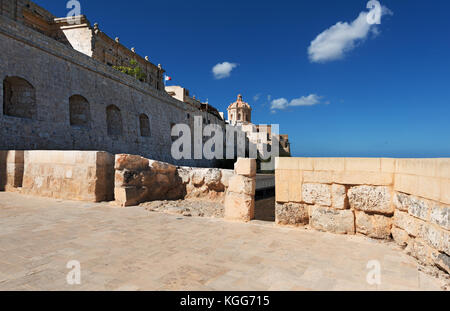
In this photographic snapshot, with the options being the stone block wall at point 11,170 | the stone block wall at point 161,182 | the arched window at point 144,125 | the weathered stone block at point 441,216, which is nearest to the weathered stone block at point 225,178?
the stone block wall at point 161,182

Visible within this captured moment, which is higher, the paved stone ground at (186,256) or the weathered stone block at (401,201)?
the weathered stone block at (401,201)

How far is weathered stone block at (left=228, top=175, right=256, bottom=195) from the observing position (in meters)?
4.64

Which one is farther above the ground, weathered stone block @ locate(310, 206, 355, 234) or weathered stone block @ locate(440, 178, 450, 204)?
weathered stone block @ locate(440, 178, 450, 204)

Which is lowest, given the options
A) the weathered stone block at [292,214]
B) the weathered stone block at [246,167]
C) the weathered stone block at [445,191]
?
the weathered stone block at [292,214]

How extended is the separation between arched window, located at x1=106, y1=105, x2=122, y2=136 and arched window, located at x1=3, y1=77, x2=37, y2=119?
4.88 metres

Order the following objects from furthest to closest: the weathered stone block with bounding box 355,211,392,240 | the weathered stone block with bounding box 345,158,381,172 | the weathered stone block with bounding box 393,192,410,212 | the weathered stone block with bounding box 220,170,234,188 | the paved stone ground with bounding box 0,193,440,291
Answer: the weathered stone block with bounding box 220,170,234,188
the weathered stone block with bounding box 345,158,381,172
the weathered stone block with bounding box 355,211,392,240
the weathered stone block with bounding box 393,192,410,212
the paved stone ground with bounding box 0,193,440,291

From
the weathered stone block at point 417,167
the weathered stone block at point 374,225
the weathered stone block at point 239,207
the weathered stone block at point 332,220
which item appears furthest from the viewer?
the weathered stone block at point 239,207

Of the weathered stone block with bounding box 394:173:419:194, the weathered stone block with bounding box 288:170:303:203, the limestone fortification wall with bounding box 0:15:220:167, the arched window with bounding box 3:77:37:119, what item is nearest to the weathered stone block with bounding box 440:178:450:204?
the weathered stone block with bounding box 394:173:419:194

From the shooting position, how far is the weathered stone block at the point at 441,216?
2553 mm

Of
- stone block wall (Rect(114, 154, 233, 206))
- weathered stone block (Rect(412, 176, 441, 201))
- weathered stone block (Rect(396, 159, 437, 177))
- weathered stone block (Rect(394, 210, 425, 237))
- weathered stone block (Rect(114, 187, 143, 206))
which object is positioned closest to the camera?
weathered stone block (Rect(412, 176, 441, 201))

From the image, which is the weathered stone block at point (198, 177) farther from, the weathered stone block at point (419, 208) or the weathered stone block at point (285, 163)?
the weathered stone block at point (419, 208)

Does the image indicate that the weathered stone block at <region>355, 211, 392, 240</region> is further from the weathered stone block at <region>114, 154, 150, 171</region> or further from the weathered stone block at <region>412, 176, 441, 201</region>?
the weathered stone block at <region>114, 154, 150, 171</region>

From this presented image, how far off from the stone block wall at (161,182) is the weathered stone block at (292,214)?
1.70 meters

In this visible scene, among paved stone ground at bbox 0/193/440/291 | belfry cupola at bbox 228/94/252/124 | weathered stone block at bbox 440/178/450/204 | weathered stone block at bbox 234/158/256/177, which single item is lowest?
paved stone ground at bbox 0/193/440/291
